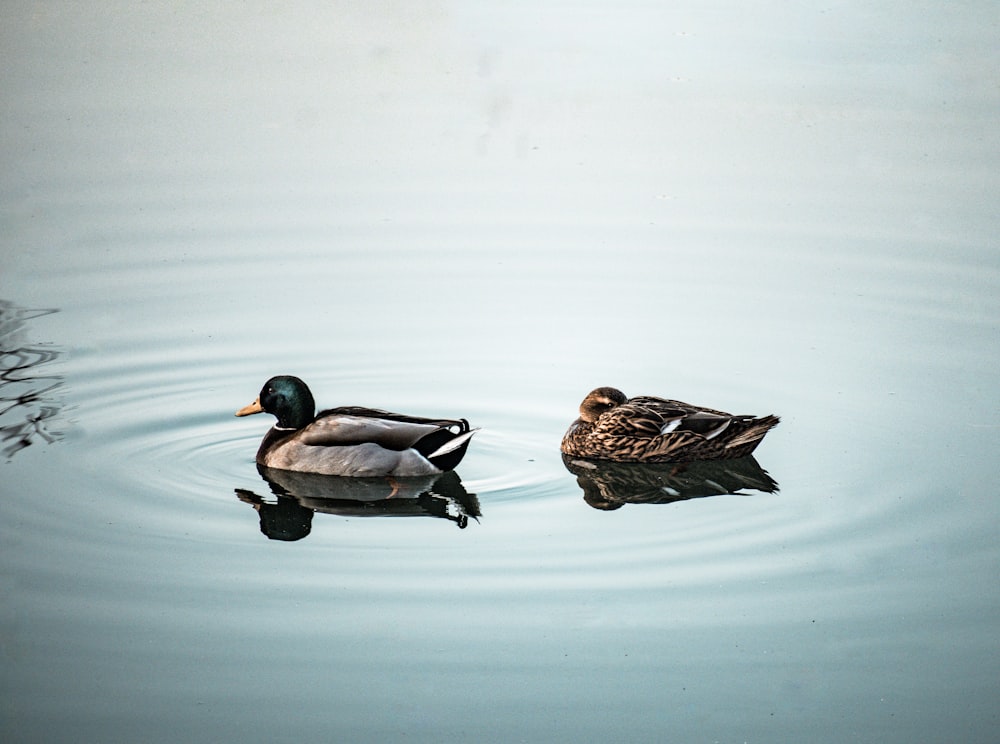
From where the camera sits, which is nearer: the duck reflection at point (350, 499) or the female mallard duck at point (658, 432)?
the duck reflection at point (350, 499)

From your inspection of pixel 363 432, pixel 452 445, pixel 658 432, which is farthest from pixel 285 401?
pixel 658 432

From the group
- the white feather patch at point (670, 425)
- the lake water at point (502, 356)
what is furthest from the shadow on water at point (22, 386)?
the white feather patch at point (670, 425)

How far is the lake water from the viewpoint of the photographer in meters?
5.65

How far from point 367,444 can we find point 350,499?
1.36ft

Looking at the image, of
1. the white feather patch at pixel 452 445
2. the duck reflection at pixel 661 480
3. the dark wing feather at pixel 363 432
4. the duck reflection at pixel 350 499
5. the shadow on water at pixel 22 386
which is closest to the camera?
the duck reflection at pixel 350 499

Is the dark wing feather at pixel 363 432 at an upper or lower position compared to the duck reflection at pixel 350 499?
upper

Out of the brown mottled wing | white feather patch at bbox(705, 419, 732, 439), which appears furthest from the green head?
white feather patch at bbox(705, 419, 732, 439)

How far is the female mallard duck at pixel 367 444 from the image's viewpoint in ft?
26.2

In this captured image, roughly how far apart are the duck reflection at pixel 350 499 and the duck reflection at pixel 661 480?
2.30 ft

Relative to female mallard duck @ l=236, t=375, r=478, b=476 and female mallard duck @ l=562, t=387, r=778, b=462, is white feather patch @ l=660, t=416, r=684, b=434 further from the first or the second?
female mallard duck @ l=236, t=375, r=478, b=476

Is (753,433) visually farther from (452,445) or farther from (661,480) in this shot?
(452,445)

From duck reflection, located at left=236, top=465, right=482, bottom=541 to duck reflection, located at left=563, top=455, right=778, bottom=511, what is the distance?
70cm

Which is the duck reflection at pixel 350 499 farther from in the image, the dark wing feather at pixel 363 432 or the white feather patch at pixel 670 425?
the white feather patch at pixel 670 425

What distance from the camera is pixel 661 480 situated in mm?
8180
